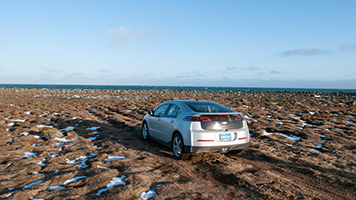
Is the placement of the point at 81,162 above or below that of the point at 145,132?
below

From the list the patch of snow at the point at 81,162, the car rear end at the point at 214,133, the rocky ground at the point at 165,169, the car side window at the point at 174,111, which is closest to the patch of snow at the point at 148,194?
the rocky ground at the point at 165,169

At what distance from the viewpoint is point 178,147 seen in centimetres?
668

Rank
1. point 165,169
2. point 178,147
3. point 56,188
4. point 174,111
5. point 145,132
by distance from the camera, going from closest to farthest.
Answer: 1. point 56,188
2. point 165,169
3. point 178,147
4. point 174,111
5. point 145,132

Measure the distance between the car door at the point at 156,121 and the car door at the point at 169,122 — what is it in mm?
195

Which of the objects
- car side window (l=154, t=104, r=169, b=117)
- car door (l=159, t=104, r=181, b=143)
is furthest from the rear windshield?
car side window (l=154, t=104, r=169, b=117)

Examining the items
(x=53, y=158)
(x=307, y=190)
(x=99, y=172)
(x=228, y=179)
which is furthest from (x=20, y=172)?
(x=307, y=190)

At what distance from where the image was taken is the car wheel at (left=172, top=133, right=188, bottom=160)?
21.0 ft

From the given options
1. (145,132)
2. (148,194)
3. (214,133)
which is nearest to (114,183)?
(148,194)

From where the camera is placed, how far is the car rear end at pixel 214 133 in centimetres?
608

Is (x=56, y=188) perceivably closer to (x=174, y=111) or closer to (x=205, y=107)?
(x=174, y=111)

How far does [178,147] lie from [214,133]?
115cm

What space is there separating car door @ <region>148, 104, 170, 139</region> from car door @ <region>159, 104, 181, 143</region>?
0.20 m

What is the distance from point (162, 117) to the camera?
7.93m

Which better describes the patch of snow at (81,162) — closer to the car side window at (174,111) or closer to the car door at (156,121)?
the car door at (156,121)
